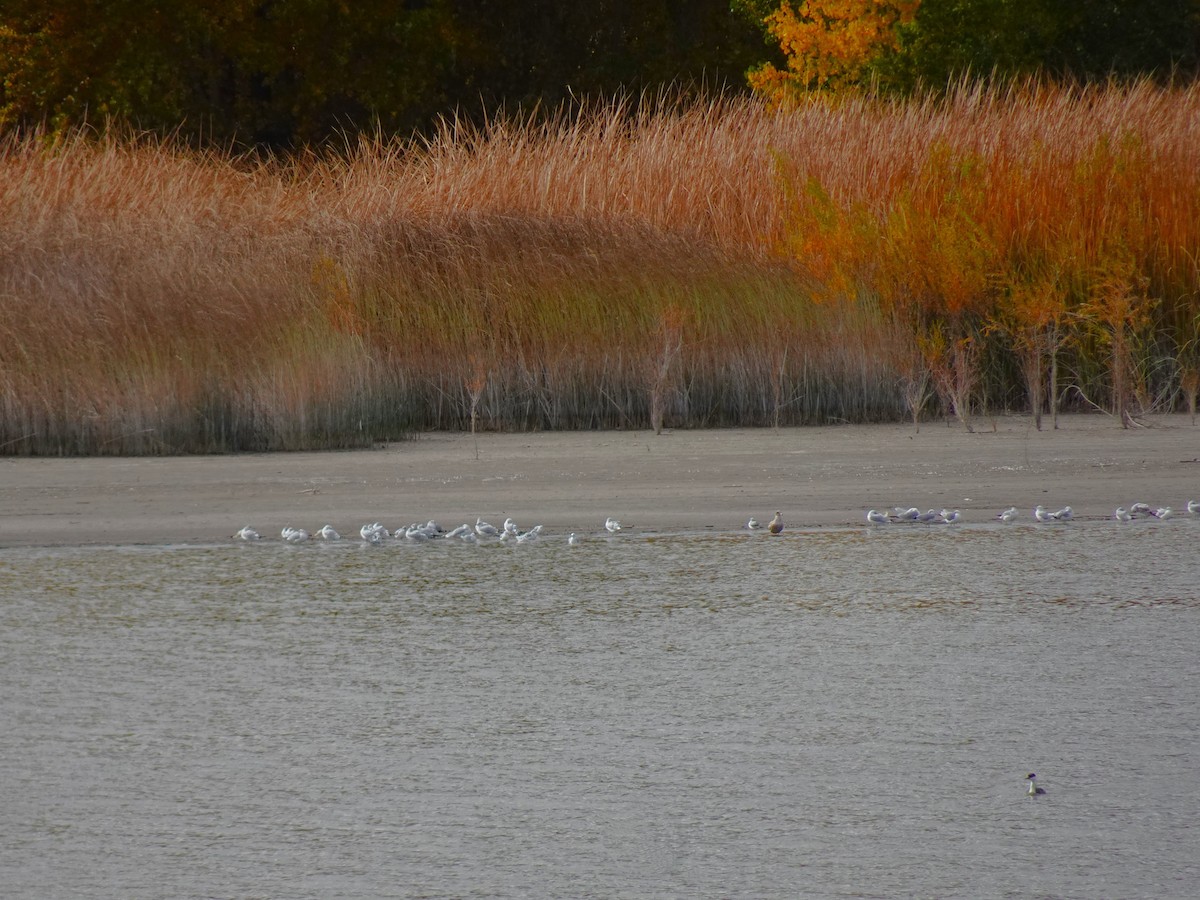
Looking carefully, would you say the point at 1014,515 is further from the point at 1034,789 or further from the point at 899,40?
the point at 899,40

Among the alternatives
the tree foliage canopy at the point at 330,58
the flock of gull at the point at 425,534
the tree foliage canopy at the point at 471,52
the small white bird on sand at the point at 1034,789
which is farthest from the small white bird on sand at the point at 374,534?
the tree foliage canopy at the point at 330,58

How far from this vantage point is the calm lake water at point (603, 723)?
116 inches

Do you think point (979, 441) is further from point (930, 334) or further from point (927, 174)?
point (927, 174)

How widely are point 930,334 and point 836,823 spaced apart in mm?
7306

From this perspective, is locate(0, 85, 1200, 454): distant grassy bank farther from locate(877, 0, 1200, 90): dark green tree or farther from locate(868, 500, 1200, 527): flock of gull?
locate(877, 0, 1200, 90): dark green tree

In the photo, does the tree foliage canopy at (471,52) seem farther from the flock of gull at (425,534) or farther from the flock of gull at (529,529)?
the flock of gull at (425,534)

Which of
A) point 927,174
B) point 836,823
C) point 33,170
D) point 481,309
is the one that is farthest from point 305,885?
point 33,170

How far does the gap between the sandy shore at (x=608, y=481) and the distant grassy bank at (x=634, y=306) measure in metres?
0.51

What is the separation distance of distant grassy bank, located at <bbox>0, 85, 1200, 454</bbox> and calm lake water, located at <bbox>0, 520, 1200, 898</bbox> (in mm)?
3006

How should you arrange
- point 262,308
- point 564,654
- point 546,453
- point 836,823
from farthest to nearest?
point 262,308, point 546,453, point 564,654, point 836,823

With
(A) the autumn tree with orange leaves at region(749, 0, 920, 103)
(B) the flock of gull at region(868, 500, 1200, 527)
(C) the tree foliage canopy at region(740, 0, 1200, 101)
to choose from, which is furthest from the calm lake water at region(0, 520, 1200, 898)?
(A) the autumn tree with orange leaves at region(749, 0, 920, 103)

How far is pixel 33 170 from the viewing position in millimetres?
14422

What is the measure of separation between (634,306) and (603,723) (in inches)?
255

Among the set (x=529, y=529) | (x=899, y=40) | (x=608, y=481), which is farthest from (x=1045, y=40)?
(x=529, y=529)
